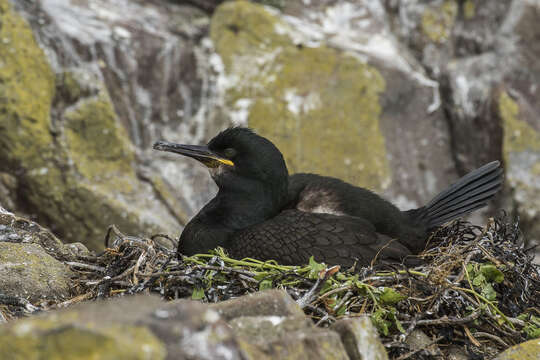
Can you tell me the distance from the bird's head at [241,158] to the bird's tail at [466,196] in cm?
107

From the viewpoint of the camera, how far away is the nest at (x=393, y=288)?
2750 mm

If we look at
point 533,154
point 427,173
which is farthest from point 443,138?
point 533,154

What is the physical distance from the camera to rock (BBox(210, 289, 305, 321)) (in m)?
2.12

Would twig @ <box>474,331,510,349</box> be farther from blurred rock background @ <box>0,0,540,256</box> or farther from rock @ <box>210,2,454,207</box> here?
rock @ <box>210,2,454,207</box>

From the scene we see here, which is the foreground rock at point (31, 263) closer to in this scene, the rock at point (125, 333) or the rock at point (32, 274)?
the rock at point (32, 274)

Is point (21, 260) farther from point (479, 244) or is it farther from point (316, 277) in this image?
point (479, 244)

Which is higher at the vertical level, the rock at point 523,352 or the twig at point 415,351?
the rock at point 523,352

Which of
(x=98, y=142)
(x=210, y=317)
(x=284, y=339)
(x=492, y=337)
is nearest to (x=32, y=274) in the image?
(x=284, y=339)

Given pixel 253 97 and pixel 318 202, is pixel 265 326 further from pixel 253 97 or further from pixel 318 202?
pixel 253 97

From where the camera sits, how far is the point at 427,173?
836 centimetres

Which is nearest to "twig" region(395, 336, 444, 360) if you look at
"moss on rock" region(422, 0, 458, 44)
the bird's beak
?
the bird's beak

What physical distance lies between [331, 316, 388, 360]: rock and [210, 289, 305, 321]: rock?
0.60 ft

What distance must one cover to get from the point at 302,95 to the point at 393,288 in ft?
17.3

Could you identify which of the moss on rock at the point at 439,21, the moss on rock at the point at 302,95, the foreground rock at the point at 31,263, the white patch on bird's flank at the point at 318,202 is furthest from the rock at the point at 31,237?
the moss on rock at the point at 439,21
